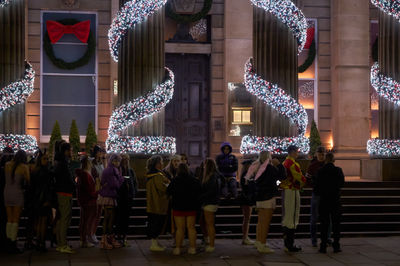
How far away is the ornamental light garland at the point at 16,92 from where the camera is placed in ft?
56.5

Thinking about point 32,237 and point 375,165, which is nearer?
point 32,237

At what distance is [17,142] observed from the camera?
17.2 m

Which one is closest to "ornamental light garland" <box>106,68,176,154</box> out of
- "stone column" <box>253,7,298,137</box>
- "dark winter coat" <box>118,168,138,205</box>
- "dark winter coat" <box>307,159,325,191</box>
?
"stone column" <box>253,7,298,137</box>

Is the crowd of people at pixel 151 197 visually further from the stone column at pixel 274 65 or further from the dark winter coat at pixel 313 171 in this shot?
the stone column at pixel 274 65

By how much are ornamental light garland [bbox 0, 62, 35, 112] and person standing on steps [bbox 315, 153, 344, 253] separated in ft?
27.9

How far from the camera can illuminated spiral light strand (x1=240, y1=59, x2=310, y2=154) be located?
17.8m

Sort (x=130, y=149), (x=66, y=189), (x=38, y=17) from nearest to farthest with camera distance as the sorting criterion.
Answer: (x=66, y=189)
(x=130, y=149)
(x=38, y=17)

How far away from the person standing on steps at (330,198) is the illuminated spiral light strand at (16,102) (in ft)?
26.5

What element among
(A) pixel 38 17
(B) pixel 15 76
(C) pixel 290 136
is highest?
(A) pixel 38 17

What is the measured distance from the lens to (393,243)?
13.5 metres

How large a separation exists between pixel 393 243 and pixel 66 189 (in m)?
6.43

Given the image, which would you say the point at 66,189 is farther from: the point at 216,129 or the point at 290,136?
the point at 216,129

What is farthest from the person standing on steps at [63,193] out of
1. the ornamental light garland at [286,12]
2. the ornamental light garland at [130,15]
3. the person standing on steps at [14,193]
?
the ornamental light garland at [286,12]

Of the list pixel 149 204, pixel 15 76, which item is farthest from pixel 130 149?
pixel 149 204
